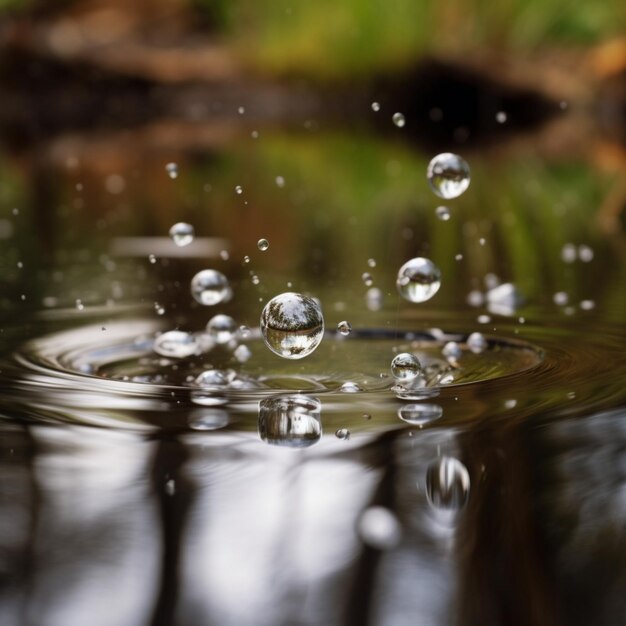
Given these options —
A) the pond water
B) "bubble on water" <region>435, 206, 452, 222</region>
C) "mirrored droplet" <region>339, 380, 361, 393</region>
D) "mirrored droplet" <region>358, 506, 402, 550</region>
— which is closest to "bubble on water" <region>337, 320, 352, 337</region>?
the pond water

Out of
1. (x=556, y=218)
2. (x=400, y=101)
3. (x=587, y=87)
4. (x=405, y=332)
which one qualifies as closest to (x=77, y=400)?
(x=405, y=332)

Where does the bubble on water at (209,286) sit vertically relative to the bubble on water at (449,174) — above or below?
below

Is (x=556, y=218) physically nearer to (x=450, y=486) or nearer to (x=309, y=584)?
(x=450, y=486)

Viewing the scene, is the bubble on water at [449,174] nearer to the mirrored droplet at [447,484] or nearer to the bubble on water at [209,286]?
the bubble on water at [209,286]

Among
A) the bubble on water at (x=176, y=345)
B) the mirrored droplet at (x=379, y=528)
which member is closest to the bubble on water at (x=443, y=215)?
the bubble on water at (x=176, y=345)

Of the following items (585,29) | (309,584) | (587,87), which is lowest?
(309,584)

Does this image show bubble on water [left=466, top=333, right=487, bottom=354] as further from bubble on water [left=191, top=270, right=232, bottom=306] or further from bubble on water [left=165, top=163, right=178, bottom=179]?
bubble on water [left=165, top=163, right=178, bottom=179]

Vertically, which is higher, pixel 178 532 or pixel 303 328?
pixel 303 328
